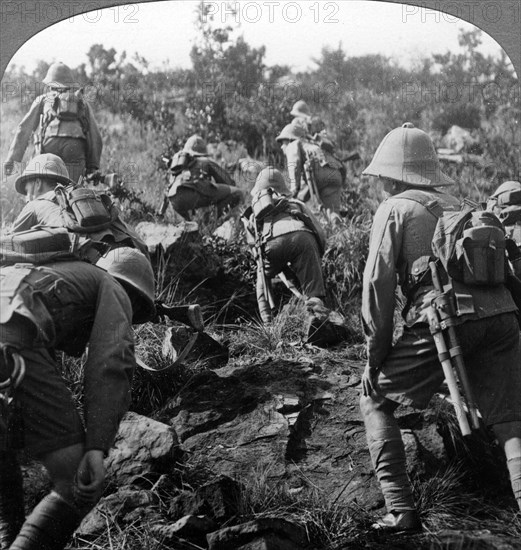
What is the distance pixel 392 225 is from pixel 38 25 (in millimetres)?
2385

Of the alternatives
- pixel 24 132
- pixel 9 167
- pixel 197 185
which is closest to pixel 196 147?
pixel 197 185

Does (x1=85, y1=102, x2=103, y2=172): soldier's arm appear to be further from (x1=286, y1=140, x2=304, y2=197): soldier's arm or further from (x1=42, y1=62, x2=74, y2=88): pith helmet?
(x1=286, y1=140, x2=304, y2=197): soldier's arm

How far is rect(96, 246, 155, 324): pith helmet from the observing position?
501 cm

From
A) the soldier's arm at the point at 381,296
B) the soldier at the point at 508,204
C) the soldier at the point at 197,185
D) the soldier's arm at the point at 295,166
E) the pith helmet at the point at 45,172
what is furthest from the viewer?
the soldier's arm at the point at 295,166

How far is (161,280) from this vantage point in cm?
875

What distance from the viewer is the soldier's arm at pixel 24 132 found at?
392 inches

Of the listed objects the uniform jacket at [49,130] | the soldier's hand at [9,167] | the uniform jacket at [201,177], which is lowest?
the uniform jacket at [201,177]

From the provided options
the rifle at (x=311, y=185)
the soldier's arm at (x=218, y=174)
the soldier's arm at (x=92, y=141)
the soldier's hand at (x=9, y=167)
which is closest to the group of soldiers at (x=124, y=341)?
the soldier's hand at (x=9, y=167)

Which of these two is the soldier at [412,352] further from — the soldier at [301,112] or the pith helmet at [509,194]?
the soldier at [301,112]

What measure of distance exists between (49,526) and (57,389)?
627mm

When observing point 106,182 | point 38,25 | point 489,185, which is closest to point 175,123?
point 106,182

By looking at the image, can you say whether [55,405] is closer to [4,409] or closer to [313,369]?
[4,409]

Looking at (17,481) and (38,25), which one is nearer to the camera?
(17,481)

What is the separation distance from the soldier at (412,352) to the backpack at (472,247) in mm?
95
